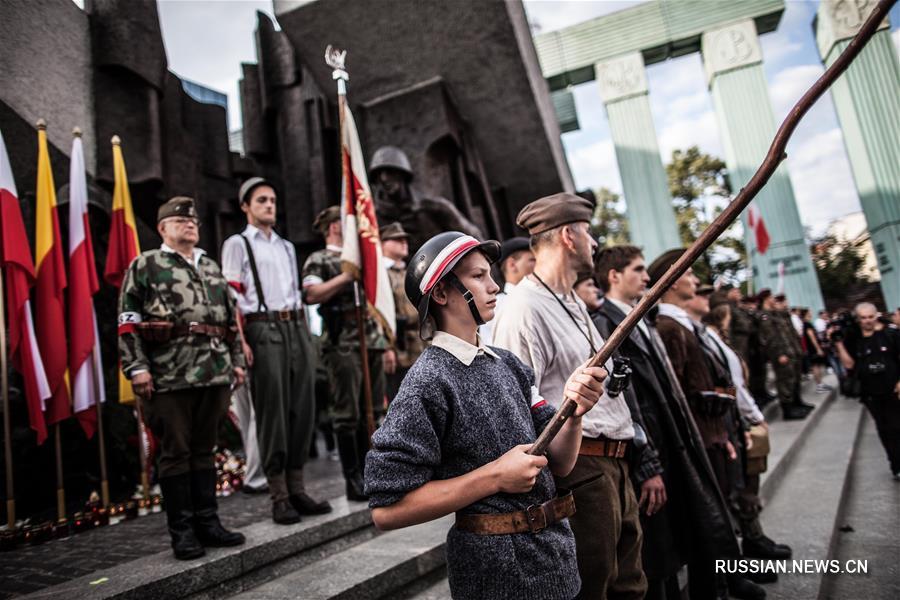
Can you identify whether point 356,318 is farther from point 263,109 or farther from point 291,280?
point 263,109

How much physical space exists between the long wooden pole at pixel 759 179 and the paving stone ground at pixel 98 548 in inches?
111

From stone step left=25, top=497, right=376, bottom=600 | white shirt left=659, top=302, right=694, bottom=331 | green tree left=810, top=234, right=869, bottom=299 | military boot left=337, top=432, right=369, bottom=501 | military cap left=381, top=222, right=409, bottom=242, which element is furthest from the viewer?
green tree left=810, top=234, right=869, bottom=299

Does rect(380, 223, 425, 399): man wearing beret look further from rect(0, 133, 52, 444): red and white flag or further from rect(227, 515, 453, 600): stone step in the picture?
rect(0, 133, 52, 444): red and white flag

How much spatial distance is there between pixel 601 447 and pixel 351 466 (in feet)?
7.78

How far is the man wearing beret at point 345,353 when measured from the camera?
13.5ft

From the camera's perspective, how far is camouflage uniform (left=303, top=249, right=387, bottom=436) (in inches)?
168

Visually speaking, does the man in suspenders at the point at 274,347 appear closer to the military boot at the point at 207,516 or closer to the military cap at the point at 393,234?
the military boot at the point at 207,516

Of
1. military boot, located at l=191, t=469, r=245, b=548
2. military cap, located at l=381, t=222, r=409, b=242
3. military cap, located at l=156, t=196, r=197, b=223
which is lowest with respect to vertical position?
military boot, located at l=191, t=469, r=245, b=548

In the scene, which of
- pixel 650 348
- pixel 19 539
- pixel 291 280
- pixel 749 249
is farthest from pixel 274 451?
pixel 749 249

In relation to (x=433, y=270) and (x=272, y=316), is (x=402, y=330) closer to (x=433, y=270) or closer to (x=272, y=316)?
(x=272, y=316)

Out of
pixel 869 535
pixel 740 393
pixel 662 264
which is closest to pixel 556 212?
pixel 662 264

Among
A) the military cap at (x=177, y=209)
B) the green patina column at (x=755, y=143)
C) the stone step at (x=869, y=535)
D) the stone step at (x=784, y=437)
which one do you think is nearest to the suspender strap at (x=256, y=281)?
the military cap at (x=177, y=209)

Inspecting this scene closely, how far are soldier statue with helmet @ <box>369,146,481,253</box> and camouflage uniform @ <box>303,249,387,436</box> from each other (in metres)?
2.10

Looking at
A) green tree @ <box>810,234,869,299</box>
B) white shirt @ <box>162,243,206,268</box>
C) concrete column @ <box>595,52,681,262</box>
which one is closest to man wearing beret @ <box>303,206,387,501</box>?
white shirt @ <box>162,243,206,268</box>
